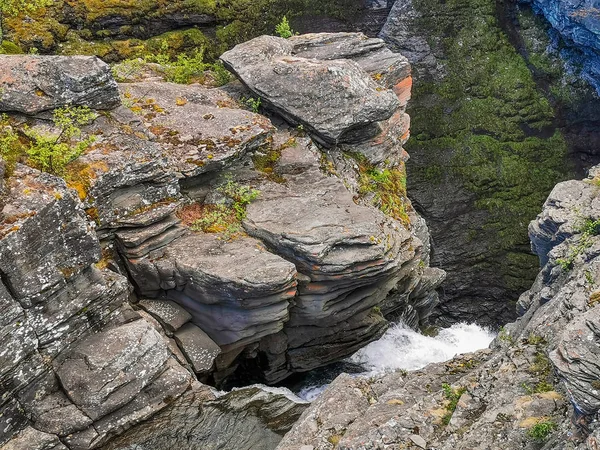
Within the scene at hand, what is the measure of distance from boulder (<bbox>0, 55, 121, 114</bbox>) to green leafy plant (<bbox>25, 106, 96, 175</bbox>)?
40cm

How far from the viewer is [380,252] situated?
19.5 m

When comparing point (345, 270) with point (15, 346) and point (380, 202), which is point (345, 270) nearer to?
point (380, 202)

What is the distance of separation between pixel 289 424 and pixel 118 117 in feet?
37.0

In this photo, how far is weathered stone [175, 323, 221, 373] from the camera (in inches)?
730

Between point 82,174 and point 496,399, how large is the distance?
12.7 metres

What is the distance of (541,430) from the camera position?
36.1ft

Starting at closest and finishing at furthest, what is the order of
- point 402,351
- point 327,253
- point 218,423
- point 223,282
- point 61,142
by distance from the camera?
point 218,423 → point 223,282 → point 61,142 → point 327,253 → point 402,351

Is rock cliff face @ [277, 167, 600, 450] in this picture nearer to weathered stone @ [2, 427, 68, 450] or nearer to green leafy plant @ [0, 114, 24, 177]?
weathered stone @ [2, 427, 68, 450]

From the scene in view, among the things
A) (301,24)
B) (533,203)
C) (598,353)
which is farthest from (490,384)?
(301,24)

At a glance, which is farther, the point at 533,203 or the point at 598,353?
the point at 533,203

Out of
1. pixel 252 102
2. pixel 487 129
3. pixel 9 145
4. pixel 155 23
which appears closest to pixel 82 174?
pixel 9 145

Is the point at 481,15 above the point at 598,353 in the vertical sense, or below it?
above

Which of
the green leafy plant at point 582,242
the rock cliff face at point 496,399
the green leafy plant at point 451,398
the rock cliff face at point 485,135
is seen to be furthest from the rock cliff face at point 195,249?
the rock cliff face at point 485,135

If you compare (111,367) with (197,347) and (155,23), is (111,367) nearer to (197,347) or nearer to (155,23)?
(197,347)
